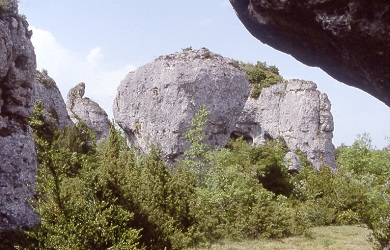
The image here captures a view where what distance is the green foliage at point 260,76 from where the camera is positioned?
51.9 metres

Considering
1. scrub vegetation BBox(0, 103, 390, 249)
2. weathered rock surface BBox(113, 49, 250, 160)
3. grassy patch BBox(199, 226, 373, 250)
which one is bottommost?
grassy patch BBox(199, 226, 373, 250)

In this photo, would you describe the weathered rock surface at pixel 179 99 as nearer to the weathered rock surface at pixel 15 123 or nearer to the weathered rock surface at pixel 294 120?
the weathered rock surface at pixel 294 120

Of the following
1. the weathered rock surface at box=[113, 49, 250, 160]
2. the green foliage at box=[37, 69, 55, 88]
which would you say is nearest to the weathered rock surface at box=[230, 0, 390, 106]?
the weathered rock surface at box=[113, 49, 250, 160]

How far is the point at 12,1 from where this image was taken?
61.4ft

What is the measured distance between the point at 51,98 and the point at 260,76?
28.3 m

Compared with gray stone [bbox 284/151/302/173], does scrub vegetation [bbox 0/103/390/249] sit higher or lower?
lower

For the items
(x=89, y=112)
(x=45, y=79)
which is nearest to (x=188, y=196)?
(x=45, y=79)

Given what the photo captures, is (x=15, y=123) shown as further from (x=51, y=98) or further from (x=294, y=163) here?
(x=294, y=163)

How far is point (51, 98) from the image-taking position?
37344 mm

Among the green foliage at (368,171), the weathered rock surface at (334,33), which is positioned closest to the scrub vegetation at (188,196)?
the green foliage at (368,171)

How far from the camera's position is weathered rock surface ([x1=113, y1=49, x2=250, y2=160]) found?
33875 mm

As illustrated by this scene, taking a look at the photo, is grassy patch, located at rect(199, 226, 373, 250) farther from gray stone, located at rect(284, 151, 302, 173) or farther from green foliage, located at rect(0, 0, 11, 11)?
gray stone, located at rect(284, 151, 302, 173)

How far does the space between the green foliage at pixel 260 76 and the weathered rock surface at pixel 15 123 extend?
1410 inches

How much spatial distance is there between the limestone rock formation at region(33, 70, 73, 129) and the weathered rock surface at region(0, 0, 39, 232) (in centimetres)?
1642
